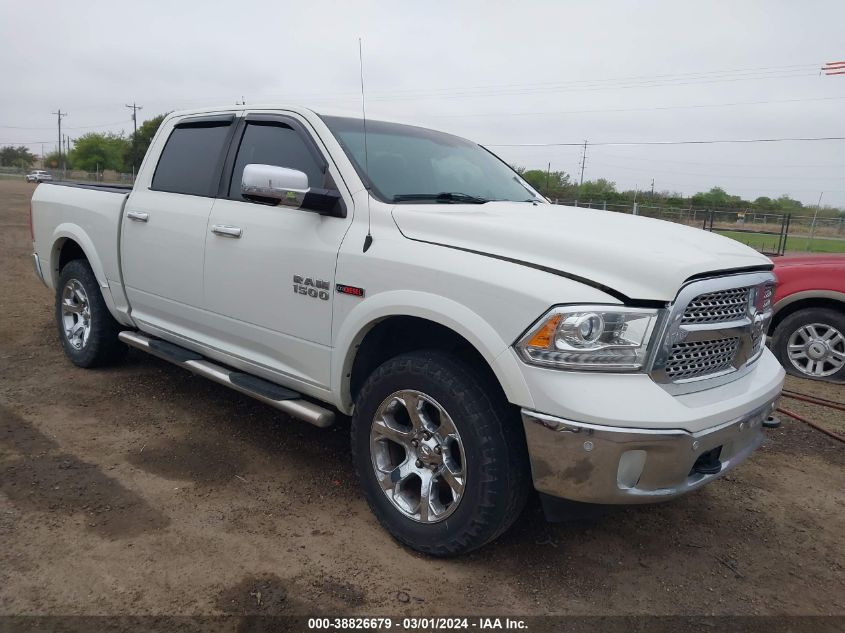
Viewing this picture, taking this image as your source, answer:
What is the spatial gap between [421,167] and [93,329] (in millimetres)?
3104

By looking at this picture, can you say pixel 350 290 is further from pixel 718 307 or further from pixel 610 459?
pixel 718 307

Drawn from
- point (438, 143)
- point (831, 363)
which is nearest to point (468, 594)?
point (438, 143)

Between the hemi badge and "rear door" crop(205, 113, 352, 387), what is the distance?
0.20ft

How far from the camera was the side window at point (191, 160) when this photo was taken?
4.10m

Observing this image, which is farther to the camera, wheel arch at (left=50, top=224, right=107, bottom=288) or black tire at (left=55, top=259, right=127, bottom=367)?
black tire at (left=55, top=259, right=127, bottom=367)

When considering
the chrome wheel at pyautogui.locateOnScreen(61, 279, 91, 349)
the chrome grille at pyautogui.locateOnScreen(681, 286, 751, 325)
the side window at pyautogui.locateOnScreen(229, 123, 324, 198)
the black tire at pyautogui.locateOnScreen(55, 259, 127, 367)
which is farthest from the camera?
the chrome wheel at pyautogui.locateOnScreen(61, 279, 91, 349)

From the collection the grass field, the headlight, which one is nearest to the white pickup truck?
the headlight

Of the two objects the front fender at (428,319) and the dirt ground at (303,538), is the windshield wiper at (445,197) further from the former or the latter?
the dirt ground at (303,538)

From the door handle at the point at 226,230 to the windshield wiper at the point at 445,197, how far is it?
975mm

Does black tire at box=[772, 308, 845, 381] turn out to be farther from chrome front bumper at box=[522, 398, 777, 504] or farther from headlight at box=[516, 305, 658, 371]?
headlight at box=[516, 305, 658, 371]

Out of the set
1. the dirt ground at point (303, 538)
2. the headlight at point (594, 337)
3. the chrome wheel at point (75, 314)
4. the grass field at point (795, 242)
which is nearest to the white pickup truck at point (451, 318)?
the headlight at point (594, 337)

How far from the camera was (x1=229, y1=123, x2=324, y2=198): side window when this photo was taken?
139 inches

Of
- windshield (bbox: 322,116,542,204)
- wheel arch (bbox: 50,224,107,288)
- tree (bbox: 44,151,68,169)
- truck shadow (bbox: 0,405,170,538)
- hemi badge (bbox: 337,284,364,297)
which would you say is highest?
tree (bbox: 44,151,68,169)

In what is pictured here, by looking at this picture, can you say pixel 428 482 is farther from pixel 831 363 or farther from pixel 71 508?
pixel 831 363
